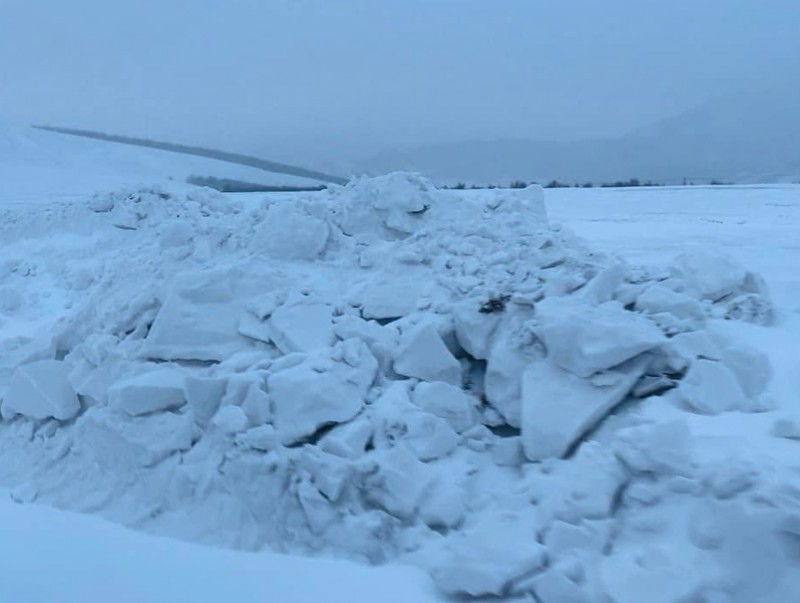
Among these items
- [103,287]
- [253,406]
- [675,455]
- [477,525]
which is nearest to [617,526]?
[675,455]

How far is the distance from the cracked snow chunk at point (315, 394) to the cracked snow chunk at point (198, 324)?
0.68 metres

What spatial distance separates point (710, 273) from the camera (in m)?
4.67

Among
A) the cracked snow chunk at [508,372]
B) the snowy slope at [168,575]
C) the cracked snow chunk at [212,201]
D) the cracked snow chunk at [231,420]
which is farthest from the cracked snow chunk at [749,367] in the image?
the cracked snow chunk at [212,201]

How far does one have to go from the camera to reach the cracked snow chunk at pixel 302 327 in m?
4.07

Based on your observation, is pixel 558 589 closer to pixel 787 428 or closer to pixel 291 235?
pixel 787 428

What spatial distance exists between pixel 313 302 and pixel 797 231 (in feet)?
21.2

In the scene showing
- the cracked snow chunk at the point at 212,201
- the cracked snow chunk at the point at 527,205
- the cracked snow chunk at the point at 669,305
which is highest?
the cracked snow chunk at the point at 527,205

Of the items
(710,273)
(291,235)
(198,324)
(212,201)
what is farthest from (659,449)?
(212,201)

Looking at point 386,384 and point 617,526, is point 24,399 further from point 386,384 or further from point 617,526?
point 617,526

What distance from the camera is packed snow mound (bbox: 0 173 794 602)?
9.14 feet

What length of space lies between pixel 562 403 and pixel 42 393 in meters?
2.96

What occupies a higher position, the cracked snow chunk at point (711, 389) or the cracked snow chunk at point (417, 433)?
the cracked snow chunk at point (711, 389)

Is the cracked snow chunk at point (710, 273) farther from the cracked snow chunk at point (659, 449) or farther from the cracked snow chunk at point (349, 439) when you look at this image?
the cracked snow chunk at point (349, 439)

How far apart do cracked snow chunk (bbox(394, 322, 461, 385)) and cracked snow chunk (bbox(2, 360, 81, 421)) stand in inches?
76.5
